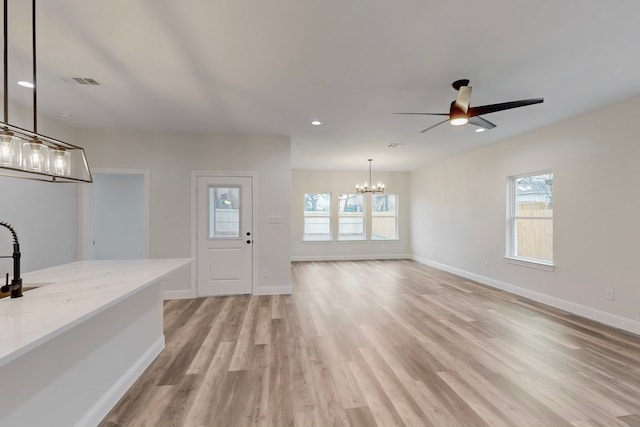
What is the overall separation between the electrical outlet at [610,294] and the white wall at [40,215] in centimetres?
712

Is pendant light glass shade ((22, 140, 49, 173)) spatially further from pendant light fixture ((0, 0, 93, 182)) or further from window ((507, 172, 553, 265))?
window ((507, 172, 553, 265))

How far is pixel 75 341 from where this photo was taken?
1.73m

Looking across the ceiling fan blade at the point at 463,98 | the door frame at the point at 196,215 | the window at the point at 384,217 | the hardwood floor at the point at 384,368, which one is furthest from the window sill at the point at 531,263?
the door frame at the point at 196,215

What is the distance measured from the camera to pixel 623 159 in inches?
138

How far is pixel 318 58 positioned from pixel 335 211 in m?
6.37

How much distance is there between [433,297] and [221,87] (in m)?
4.35

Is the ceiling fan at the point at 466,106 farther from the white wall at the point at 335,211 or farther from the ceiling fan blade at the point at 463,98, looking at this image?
the white wall at the point at 335,211

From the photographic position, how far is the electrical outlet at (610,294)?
3588 millimetres

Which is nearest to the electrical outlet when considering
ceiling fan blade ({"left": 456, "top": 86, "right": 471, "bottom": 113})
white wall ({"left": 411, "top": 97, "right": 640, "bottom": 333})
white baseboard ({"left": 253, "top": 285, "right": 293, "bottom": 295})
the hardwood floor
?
white wall ({"left": 411, "top": 97, "right": 640, "bottom": 333})

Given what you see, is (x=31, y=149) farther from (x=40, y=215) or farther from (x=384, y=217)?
(x=384, y=217)

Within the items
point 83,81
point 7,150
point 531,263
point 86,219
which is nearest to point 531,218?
point 531,263

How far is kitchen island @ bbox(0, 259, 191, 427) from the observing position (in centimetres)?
128

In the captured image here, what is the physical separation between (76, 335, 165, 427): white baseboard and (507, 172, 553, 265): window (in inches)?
212

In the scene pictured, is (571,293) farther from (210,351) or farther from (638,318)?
(210,351)
